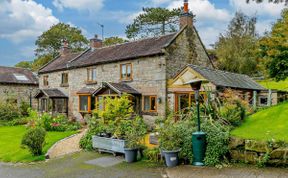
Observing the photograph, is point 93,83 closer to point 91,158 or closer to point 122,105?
point 122,105

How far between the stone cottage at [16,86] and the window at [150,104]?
19027 millimetres

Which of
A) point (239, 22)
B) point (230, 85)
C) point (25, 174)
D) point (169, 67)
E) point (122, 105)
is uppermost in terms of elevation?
point (239, 22)

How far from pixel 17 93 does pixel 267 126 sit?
3034 centimetres

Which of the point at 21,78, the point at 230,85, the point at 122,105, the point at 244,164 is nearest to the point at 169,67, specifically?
the point at 230,85

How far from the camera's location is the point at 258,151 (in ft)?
28.8

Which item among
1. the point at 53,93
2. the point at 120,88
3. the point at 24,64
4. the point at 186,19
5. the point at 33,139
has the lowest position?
the point at 33,139

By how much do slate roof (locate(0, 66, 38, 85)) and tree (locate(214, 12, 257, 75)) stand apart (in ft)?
81.3

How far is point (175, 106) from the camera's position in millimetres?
18766

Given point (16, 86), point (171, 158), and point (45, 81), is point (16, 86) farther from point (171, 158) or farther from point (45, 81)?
point (171, 158)

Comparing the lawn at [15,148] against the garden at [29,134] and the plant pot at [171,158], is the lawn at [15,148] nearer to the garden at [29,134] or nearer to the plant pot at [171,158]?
the garden at [29,134]

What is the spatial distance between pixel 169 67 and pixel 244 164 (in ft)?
37.1

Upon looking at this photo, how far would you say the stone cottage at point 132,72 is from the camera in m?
19.6

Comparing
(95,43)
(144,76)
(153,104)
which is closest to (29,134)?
(153,104)

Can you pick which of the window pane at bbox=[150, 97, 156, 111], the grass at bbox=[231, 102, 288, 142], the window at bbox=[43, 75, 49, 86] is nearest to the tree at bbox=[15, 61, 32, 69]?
the window at bbox=[43, 75, 49, 86]
